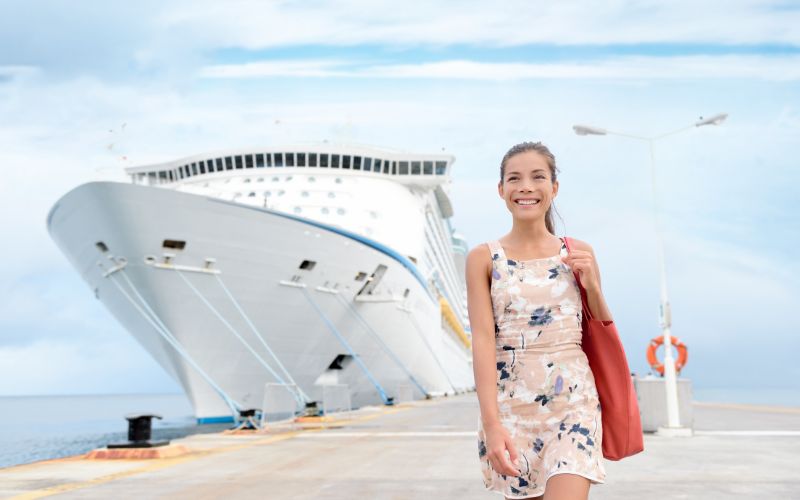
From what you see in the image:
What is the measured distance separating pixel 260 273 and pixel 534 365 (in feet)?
58.1

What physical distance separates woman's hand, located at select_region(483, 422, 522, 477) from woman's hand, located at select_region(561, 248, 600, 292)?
58cm

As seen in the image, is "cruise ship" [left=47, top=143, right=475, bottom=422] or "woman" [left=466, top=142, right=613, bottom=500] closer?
"woman" [left=466, top=142, right=613, bottom=500]

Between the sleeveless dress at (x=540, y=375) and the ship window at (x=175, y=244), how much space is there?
1712 cm

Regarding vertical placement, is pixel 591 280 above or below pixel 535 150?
below

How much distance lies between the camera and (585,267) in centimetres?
274

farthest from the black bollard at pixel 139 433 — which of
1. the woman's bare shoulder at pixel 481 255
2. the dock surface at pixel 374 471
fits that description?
the woman's bare shoulder at pixel 481 255

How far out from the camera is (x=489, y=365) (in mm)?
2701

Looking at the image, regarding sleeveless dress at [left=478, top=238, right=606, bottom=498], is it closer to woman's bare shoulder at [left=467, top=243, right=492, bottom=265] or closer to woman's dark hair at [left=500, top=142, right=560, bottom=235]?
woman's bare shoulder at [left=467, top=243, right=492, bottom=265]

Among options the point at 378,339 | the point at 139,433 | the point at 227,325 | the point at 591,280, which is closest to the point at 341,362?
the point at 378,339

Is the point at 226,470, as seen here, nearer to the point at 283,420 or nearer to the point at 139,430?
the point at 139,430

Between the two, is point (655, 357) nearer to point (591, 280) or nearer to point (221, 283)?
point (221, 283)

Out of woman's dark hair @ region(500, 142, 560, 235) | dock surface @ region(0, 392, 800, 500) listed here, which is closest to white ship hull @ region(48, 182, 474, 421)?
dock surface @ region(0, 392, 800, 500)

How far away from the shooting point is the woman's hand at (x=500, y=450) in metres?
2.60

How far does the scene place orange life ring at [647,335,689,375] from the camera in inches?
654
